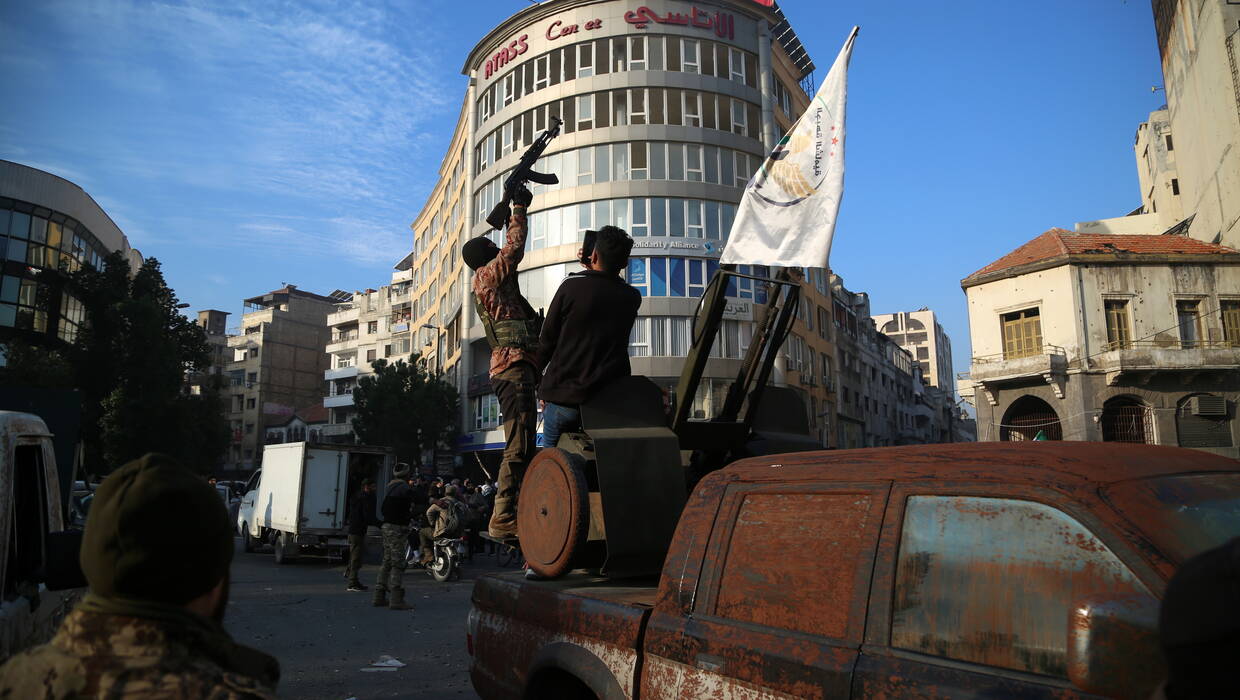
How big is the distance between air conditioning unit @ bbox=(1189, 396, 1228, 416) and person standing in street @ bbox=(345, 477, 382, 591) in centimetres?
3240

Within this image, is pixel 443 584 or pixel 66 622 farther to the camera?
pixel 443 584

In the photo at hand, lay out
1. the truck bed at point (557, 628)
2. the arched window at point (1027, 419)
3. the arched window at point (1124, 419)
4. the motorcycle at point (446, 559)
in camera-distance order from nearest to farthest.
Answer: the truck bed at point (557, 628) < the motorcycle at point (446, 559) < the arched window at point (1124, 419) < the arched window at point (1027, 419)

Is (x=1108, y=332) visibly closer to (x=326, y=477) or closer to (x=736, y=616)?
(x=326, y=477)

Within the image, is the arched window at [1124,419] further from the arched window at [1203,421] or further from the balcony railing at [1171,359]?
the arched window at [1203,421]

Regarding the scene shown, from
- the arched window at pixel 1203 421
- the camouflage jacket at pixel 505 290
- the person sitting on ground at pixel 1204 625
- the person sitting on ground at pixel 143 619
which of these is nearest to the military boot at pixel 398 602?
the camouflage jacket at pixel 505 290

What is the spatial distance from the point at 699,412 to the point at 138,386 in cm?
2291

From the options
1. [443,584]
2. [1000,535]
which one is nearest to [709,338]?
[1000,535]

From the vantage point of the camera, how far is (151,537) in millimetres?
1307

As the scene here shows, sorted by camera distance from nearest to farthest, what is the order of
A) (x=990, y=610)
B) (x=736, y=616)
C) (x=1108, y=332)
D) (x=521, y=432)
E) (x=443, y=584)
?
(x=990, y=610) < (x=736, y=616) < (x=521, y=432) < (x=443, y=584) < (x=1108, y=332)

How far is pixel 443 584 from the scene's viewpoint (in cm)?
1395

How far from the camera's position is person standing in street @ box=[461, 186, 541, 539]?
516cm

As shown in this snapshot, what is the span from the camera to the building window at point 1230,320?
105ft

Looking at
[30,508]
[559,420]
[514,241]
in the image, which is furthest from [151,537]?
[514,241]

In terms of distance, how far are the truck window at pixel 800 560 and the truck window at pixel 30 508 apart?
2.95 metres
